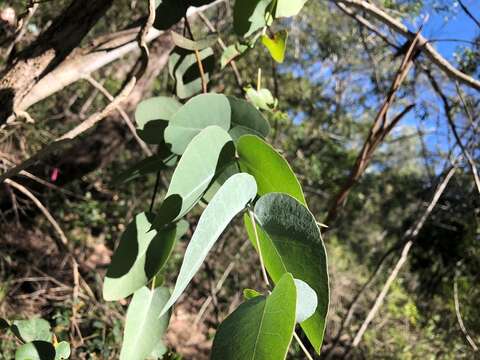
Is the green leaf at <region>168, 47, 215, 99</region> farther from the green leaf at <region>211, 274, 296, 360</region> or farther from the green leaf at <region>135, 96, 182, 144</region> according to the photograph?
the green leaf at <region>211, 274, 296, 360</region>

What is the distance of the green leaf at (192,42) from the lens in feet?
1.64

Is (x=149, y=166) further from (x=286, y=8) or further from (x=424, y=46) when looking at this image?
(x=424, y=46)

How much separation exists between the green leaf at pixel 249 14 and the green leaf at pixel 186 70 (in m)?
0.08

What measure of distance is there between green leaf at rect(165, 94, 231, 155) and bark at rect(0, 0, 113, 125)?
1.15 ft

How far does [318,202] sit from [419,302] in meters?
1.47

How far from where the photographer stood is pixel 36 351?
412 millimetres

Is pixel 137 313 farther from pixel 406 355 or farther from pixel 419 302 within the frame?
pixel 419 302

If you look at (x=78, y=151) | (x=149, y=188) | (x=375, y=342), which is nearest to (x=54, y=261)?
(x=78, y=151)

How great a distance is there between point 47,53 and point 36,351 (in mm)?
435

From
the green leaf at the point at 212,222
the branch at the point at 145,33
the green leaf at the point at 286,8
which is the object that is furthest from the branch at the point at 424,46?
the green leaf at the point at 212,222

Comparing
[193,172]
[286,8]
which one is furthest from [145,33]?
[193,172]

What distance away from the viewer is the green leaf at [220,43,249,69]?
0.59 metres

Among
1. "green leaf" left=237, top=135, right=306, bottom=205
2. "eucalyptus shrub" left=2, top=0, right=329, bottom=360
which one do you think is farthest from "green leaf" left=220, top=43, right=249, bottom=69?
"green leaf" left=237, top=135, right=306, bottom=205

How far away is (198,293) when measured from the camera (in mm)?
4832
